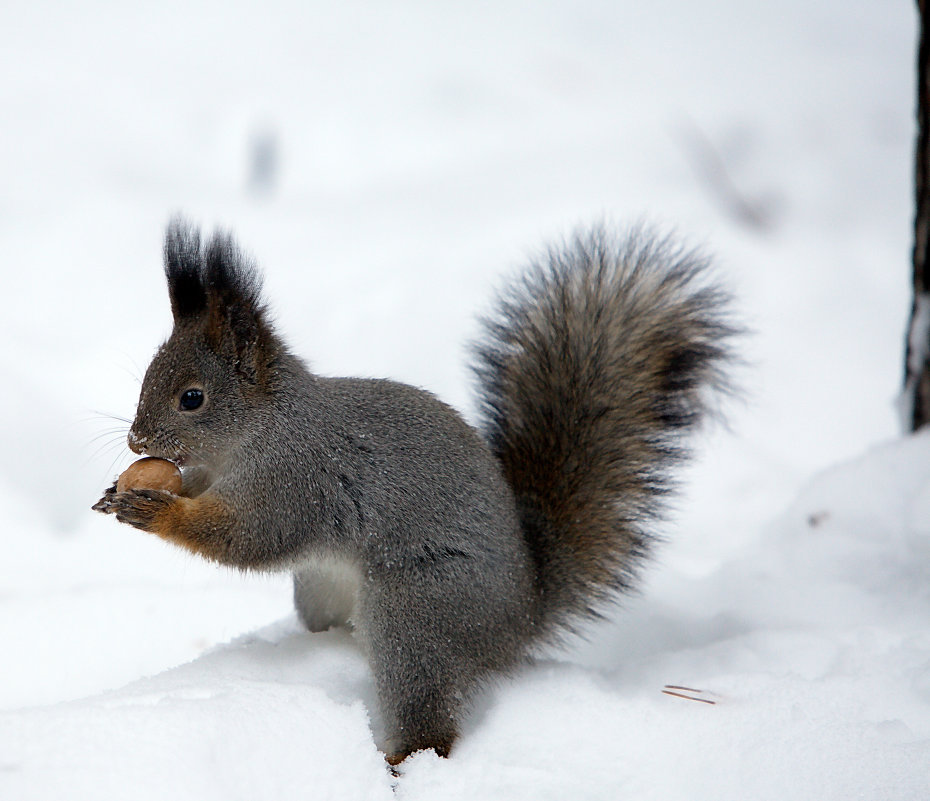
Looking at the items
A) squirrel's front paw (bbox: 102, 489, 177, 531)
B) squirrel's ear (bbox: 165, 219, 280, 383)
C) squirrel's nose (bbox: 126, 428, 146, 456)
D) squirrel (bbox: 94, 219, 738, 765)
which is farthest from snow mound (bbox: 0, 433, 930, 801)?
squirrel's ear (bbox: 165, 219, 280, 383)

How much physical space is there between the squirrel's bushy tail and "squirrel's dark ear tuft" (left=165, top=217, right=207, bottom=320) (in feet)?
1.67

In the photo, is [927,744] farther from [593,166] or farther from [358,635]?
[593,166]

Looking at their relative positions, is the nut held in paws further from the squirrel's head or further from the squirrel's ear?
the squirrel's ear

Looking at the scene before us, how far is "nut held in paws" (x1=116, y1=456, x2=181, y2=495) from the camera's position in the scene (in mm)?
1315

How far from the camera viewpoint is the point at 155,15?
154 inches

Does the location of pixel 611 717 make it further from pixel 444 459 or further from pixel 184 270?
pixel 184 270

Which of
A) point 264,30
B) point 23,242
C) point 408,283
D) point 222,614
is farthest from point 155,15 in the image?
point 222,614

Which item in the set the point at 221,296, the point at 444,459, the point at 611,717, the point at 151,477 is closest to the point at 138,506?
the point at 151,477

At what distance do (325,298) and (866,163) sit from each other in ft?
8.60

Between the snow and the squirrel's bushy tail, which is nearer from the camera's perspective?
the snow

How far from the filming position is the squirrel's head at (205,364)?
1326 millimetres

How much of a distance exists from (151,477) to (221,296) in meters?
0.29

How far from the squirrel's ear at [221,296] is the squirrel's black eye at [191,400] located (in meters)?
0.07

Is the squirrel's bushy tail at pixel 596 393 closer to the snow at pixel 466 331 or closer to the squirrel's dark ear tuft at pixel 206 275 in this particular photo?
the snow at pixel 466 331
